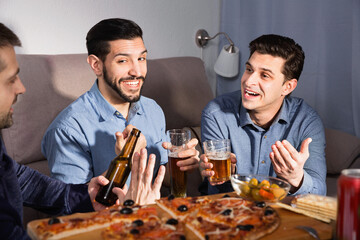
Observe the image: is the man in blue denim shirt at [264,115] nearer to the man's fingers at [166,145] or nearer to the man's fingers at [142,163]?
the man's fingers at [166,145]

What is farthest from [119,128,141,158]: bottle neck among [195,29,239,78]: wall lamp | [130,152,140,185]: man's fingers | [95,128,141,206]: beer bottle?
[195,29,239,78]: wall lamp

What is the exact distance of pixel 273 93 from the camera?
234 cm

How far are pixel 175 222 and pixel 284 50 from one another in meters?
1.43

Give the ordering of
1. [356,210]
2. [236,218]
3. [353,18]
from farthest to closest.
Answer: [353,18], [236,218], [356,210]

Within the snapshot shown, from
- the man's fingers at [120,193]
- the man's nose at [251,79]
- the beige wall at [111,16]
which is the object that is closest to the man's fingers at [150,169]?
the man's fingers at [120,193]

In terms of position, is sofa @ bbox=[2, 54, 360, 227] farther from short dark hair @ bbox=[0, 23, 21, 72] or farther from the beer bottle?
short dark hair @ bbox=[0, 23, 21, 72]

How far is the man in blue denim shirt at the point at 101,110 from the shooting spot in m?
2.05

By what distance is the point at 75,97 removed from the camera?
2.68 m

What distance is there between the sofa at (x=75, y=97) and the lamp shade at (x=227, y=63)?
0.44 m

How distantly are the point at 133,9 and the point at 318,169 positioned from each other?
1.99 meters

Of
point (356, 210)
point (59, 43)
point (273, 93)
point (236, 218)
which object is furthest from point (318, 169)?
point (59, 43)

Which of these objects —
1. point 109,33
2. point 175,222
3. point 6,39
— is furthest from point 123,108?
point 175,222

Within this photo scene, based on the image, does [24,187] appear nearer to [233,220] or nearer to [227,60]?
[233,220]

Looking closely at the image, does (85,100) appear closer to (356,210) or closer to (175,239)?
(175,239)
